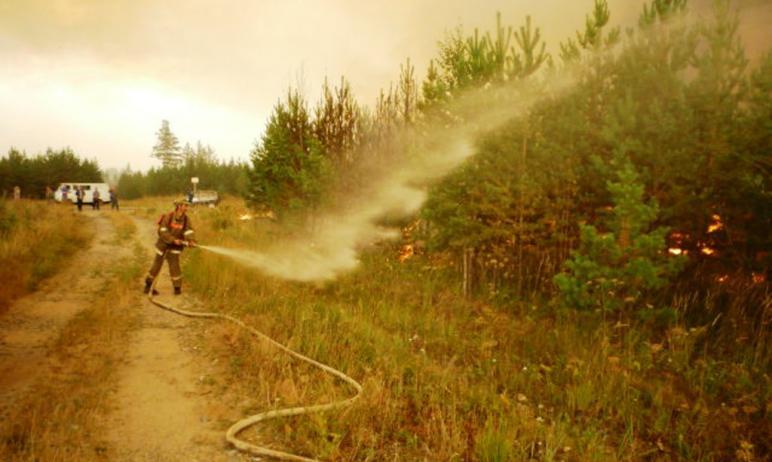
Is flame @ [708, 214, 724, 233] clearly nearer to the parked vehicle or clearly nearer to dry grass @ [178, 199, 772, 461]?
dry grass @ [178, 199, 772, 461]

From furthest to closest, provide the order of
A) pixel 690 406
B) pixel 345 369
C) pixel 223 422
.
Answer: pixel 345 369, pixel 690 406, pixel 223 422

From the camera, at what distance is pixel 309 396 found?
530 centimetres

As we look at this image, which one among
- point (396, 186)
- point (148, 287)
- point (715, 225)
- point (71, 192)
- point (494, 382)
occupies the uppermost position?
point (71, 192)

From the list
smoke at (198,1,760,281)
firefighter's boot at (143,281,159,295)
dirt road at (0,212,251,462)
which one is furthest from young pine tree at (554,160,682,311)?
firefighter's boot at (143,281,159,295)

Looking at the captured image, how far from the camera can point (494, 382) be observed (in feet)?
20.2

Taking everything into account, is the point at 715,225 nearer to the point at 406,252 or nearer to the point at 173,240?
the point at 406,252

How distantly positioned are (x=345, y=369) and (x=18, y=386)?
3.92m

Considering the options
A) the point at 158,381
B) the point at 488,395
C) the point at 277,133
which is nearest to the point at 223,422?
the point at 158,381

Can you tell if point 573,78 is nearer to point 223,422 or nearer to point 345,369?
point 345,369

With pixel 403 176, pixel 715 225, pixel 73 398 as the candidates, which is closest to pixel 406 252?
pixel 403 176

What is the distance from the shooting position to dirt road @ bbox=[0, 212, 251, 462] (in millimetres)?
4289

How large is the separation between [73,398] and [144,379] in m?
0.83

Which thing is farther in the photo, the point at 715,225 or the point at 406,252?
the point at 406,252

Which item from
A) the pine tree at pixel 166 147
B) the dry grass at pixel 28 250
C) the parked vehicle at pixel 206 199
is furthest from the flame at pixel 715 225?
the pine tree at pixel 166 147
